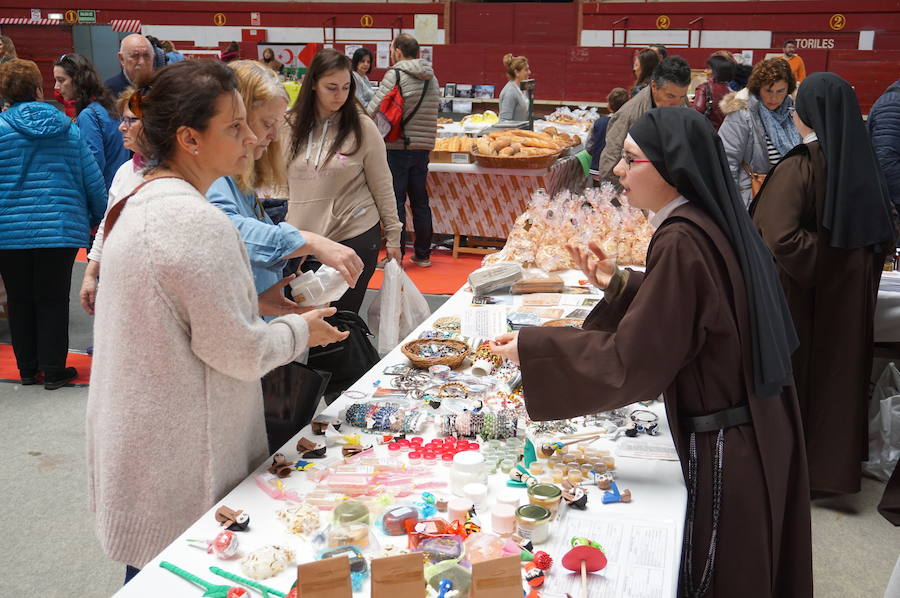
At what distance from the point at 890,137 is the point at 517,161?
3.23 m

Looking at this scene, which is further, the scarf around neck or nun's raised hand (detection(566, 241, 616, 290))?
the scarf around neck

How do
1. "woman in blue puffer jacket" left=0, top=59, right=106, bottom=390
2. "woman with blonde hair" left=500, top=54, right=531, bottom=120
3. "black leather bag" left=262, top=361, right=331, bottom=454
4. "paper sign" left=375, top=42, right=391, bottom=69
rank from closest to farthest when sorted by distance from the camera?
"black leather bag" left=262, top=361, right=331, bottom=454 < "woman in blue puffer jacket" left=0, top=59, right=106, bottom=390 < "woman with blonde hair" left=500, top=54, right=531, bottom=120 < "paper sign" left=375, top=42, right=391, bottom=69

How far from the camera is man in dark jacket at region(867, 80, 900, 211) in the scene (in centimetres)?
473

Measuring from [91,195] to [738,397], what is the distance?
165 inches

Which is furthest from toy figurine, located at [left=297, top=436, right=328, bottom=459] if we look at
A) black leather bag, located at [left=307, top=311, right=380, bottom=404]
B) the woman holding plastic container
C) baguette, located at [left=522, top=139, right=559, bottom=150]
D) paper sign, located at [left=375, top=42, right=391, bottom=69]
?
paper sign, located at [left=375, top=42, right=391, bottom=69]

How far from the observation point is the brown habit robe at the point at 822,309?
3600 millimetres

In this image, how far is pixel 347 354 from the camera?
3139 millimetres

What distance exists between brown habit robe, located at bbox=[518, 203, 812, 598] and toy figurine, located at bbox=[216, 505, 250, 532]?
74cm

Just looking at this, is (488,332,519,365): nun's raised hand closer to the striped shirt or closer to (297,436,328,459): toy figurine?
(297,436,328,459): toy figurine

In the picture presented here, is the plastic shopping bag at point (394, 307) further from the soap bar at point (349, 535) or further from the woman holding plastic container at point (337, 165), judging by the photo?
the soap bar at point (349, 535)

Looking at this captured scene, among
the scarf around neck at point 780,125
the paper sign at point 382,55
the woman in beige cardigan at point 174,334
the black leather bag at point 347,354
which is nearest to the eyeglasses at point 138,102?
the woman in beige cardigan at point 174,334

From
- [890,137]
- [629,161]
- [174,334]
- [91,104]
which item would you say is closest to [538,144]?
[890,137]

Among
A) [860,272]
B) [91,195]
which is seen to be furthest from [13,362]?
[860,272]

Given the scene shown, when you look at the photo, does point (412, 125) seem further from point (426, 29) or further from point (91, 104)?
point (426, 29)
